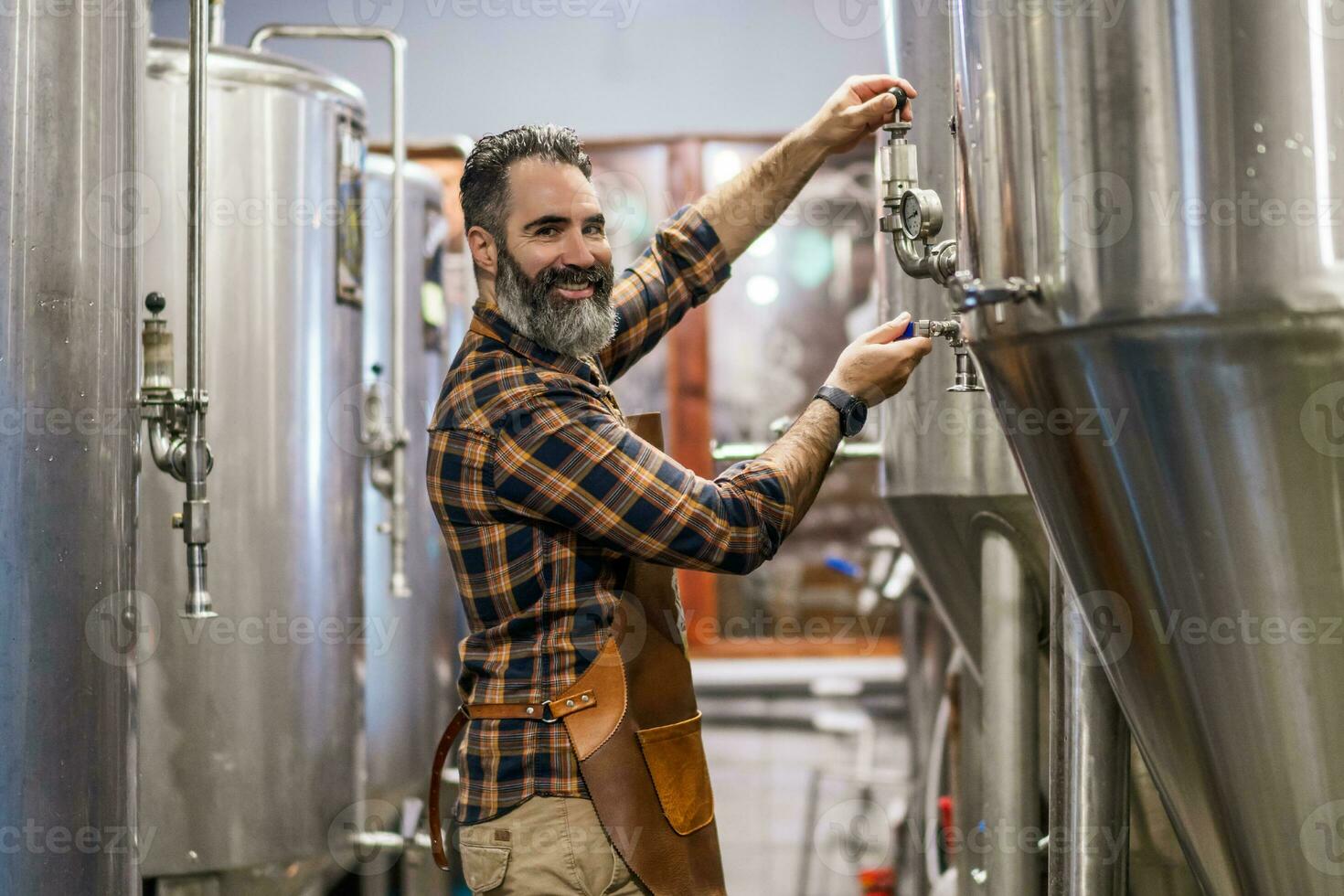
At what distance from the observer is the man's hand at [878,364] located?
5.39 feet

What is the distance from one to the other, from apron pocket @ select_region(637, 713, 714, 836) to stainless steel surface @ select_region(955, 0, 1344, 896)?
0.60 m

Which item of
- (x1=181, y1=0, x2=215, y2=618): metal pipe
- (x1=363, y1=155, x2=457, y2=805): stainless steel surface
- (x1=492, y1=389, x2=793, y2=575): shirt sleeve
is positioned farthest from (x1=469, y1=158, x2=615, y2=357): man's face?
(x1=363, y1=155, x2=457, y2=805): stainless steel surface

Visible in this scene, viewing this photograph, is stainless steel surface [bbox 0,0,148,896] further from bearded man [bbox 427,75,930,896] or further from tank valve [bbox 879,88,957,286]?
tank valve [bbox 879,88,957,286]

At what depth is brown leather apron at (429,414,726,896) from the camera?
1688mm

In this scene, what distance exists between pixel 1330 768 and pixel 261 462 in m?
2.21

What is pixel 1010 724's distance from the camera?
6.81ft

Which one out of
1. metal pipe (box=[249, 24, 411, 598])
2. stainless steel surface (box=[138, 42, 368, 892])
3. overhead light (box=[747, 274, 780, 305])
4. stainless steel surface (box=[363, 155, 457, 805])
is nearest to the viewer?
stainless steel surface (box=[138, 42, 368, 892])

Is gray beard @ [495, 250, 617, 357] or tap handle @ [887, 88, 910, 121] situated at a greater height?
tap handle @ [887, 88, 910, 121]

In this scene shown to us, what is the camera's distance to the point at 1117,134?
1.14m

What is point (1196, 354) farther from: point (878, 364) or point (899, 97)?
point (899, 97)

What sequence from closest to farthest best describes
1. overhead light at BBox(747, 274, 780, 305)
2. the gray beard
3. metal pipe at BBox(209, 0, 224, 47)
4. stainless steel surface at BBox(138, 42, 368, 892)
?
the gray beard → stainless steel surface at BBox(138, 42, 368, 892) → metal pipe at BBox(209, 0, 224, 47) → overhead light at BBox(747, 274, 780, 305)

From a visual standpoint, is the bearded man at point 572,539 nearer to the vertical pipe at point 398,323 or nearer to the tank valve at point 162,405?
the tank valve at point 162,405

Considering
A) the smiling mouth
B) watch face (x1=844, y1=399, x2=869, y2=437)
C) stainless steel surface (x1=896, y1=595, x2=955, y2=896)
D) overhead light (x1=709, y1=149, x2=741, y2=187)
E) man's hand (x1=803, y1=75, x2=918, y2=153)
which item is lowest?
stainless steel surface (x1=896, y1=595, x2=955, y2=896)

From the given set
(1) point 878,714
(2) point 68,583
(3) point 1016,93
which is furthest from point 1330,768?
(1) point 878,714
